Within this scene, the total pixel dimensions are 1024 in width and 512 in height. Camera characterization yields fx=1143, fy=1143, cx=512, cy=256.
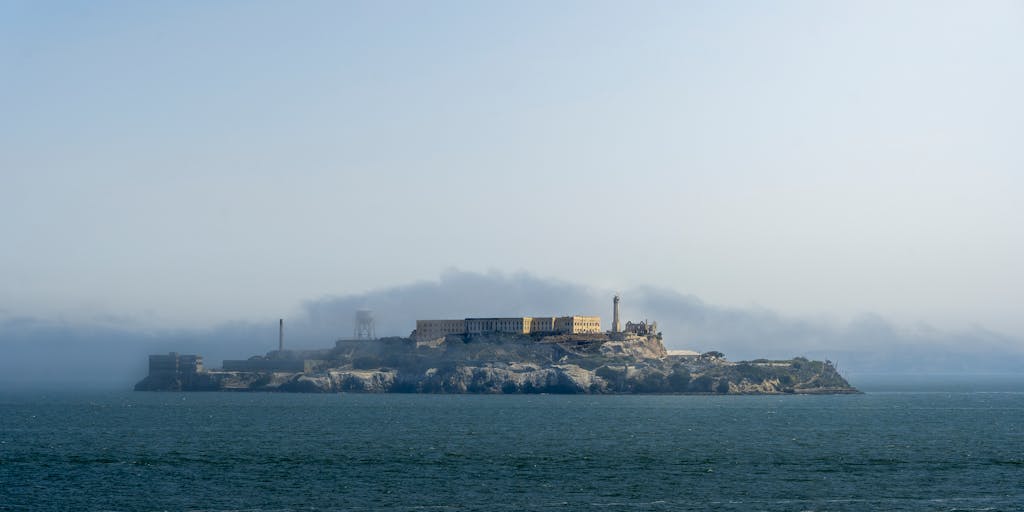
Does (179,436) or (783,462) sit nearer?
(783,462)

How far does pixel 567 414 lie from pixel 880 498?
356 feet

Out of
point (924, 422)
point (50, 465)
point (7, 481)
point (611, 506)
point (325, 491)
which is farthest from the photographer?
point (924, 422)

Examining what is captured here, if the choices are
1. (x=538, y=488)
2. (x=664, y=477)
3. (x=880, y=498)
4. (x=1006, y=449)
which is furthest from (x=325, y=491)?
(x=1006, y=449)

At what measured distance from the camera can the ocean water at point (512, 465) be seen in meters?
87.2

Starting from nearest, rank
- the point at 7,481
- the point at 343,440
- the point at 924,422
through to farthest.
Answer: the point at 7,481, the point at 343,440, the point at 924,422

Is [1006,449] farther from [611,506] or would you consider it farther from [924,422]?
[611,506]

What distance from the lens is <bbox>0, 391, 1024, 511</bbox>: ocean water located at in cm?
8725

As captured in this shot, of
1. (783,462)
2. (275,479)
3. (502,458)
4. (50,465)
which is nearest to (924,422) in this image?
(783,462)

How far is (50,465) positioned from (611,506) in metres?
58.9

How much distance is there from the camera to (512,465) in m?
111

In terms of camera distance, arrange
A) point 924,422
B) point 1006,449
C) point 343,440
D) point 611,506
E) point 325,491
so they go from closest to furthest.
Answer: point 611,506 < point 325,491 < point 1006,449 < point 343,440 < point 924,422

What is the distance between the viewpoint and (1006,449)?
424 feet

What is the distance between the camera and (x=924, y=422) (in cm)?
17962

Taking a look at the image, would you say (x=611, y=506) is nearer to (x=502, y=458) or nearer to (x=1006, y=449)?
(x=502, y=458)
